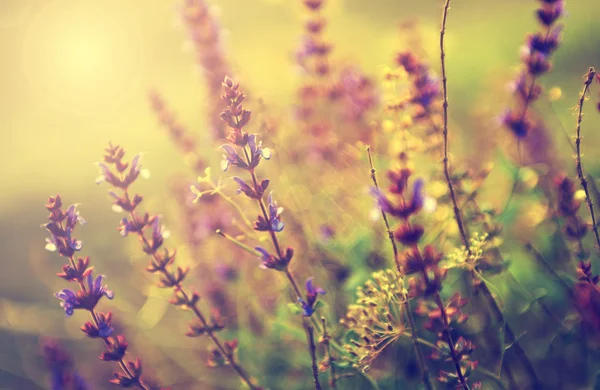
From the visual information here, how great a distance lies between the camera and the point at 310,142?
3055 millimetres

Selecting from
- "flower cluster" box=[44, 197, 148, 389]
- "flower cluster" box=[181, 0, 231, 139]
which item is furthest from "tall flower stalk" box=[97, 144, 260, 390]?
"flower cluster" box=[181, 0, 231, 139]

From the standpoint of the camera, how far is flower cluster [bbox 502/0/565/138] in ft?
5.99

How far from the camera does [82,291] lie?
1609mm

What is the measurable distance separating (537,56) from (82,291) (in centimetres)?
194

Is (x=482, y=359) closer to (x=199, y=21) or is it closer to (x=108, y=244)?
(x=199, y=21)

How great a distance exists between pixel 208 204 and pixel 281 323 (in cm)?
99

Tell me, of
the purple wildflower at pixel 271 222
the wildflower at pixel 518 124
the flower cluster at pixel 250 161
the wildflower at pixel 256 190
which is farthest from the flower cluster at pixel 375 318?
the wildflower at pixel 518 124

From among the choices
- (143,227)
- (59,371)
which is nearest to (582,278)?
(143,227)

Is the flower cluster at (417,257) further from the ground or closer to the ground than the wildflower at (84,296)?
further from the ground

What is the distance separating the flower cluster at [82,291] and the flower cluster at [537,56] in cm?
165

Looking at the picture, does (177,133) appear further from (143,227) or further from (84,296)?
(84,296)

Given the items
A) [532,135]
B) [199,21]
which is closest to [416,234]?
[532,135]

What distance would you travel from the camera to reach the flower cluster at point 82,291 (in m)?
1.51

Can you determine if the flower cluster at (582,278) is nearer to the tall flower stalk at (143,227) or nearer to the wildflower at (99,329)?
the tall flower stalk at (143,227)
